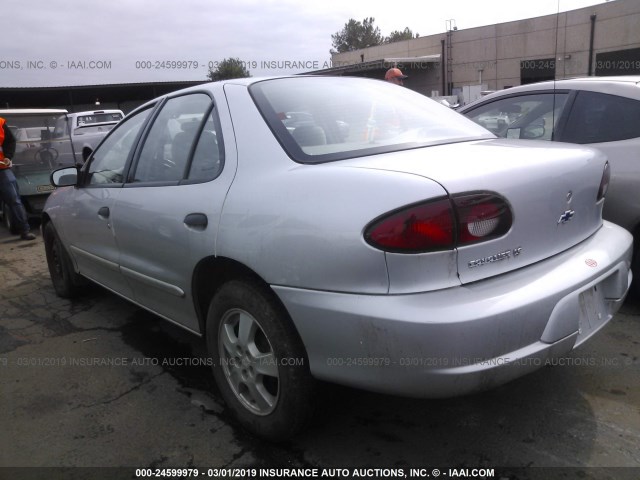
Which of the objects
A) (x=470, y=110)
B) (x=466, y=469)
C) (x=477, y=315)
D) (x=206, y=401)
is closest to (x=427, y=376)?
(x=477, y=315)

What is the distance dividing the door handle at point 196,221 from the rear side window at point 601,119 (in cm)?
269

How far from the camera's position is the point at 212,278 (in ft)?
8.14

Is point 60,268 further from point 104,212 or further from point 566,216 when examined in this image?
point 566,216

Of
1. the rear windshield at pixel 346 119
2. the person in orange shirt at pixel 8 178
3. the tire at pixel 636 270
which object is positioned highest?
the rear windshield at pixel 346 119

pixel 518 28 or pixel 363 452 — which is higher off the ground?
pixel 518 28

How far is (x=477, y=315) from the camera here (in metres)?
1.72

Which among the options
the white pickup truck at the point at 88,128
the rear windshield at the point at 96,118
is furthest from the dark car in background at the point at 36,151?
the rear windshield at the point at 96,118

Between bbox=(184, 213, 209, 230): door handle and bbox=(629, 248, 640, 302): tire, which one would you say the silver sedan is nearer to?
bbox=(184, 213, 209, 230): door handle

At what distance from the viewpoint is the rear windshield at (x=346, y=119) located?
225cm

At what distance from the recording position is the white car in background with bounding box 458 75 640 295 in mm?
3297

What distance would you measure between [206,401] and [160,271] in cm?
73

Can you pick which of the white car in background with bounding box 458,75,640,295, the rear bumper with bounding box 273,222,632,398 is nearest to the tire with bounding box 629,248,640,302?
the white car in background with bounding box 458,75,640,295

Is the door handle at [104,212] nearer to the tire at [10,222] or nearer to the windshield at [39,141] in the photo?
the tire at [10,222]

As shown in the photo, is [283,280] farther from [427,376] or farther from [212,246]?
[427,376]
